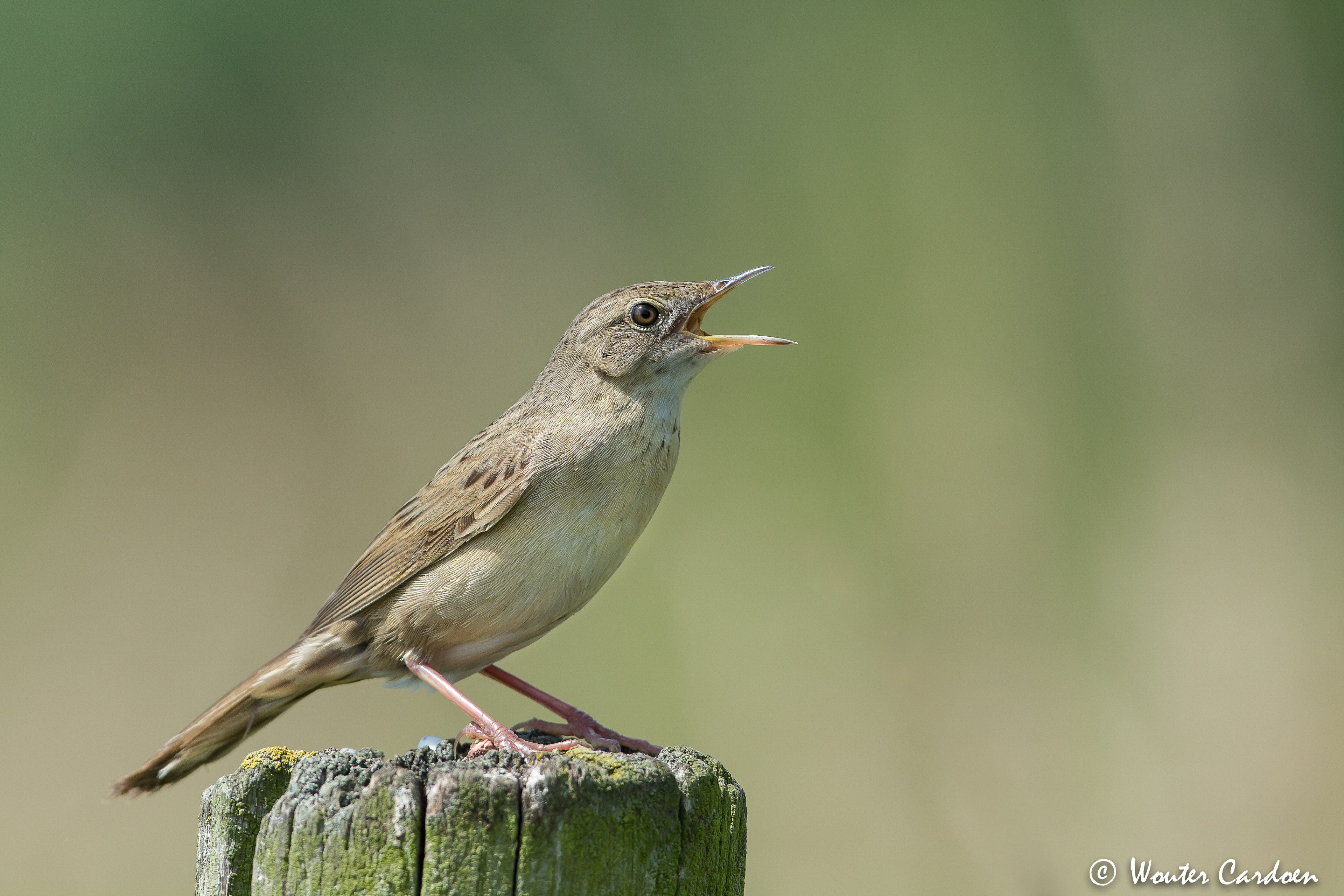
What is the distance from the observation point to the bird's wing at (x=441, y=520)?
419 centimetres

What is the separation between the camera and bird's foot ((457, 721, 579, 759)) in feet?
10.7

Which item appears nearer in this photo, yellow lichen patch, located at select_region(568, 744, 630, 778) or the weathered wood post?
the weathered wood post

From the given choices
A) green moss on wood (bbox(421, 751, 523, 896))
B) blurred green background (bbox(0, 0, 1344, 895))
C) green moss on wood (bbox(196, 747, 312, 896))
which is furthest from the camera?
blurred green background (bbox(0, 0, 1344, 895))

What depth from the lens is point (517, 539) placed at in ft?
13.5

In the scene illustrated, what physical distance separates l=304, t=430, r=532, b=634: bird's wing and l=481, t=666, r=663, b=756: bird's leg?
1.84 feet

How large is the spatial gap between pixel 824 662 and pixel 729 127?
3.82 meters

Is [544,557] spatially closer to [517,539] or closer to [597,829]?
[517,539]

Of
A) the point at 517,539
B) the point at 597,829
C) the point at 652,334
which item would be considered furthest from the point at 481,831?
the point at 652,334

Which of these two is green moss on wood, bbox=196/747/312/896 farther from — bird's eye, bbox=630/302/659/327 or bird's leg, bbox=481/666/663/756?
bird's eye, bbox=630/302/659/327

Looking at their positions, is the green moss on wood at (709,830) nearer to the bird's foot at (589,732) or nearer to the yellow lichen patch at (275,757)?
the bird's foot at (589,732)

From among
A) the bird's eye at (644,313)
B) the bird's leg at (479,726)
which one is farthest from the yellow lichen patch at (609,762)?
the bird's eye at (644,313)

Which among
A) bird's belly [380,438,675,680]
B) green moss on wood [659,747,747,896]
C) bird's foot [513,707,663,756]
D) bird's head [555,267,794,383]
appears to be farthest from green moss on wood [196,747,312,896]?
bird's head [555,267,794,383]

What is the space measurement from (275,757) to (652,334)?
7.43 ft

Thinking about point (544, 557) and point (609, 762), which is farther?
point (544, 557)
